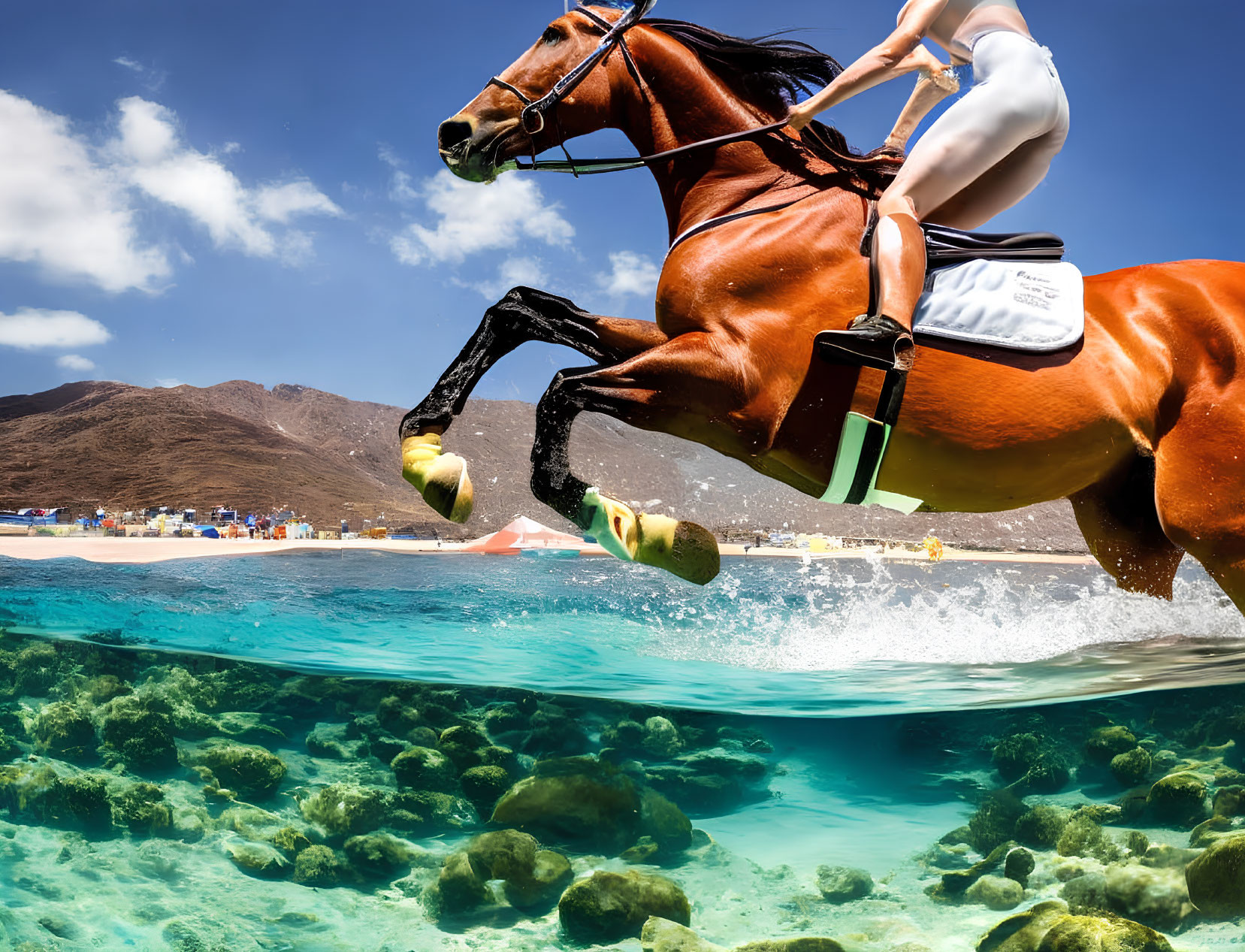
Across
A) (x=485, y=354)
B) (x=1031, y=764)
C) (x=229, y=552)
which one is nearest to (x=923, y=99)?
(x=485, y=354)

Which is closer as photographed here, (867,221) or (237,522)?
(867,221)

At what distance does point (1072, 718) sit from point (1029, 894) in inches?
98.9

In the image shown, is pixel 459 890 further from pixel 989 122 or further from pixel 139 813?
pixel 989 122

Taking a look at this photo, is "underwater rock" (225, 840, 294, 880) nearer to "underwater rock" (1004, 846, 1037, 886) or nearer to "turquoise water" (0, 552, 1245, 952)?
"turquoise water" (0, 552, 1245, 952)

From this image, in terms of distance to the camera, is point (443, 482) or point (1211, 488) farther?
point (1211, 488)

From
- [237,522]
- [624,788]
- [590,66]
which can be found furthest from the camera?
[237,522]

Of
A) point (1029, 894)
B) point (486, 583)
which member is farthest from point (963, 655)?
point (486, 583)

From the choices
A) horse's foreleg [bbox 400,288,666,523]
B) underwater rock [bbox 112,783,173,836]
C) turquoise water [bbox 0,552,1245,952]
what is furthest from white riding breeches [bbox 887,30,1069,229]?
underwater rock [bbox 112,783,173,836]

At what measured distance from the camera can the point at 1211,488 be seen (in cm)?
236

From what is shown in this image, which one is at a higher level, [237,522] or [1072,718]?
[237,522]

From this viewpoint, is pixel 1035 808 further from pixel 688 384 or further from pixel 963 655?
pixel 688 384

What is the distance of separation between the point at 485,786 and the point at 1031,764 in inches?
158

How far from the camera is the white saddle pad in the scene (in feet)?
7.64

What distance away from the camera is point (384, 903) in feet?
14.4
